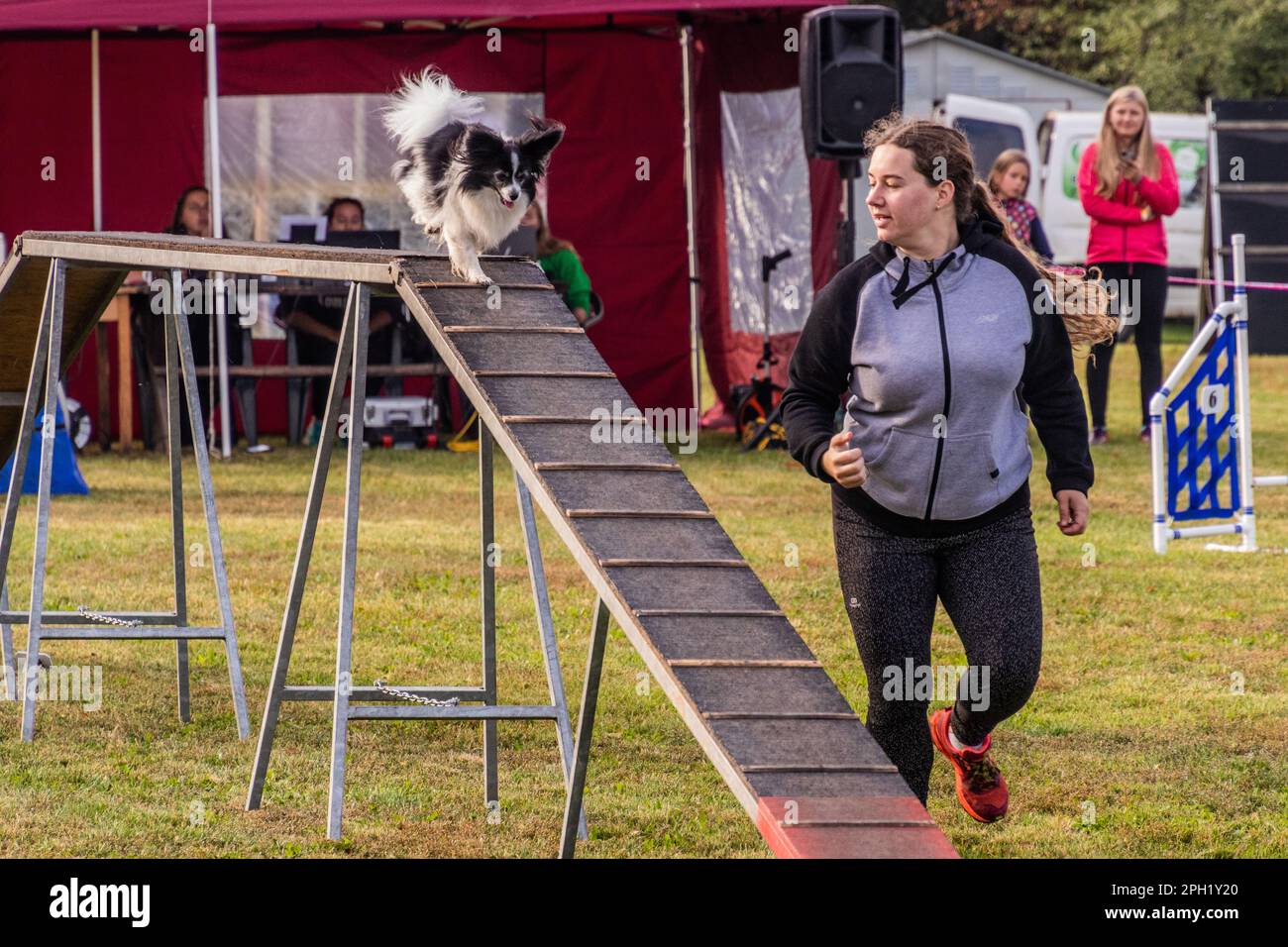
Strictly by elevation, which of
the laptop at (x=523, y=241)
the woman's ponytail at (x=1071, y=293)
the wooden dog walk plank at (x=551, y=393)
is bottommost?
the wooden dog walk plank at (x=551, y=393)

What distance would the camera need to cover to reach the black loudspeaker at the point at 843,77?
11828 millimetres

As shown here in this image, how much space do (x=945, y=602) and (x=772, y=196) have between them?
10.1m

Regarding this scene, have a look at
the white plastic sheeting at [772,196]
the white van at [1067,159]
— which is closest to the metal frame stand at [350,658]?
the white plastic sheeting at [772,196]

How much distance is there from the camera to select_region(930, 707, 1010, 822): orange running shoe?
4.69 m

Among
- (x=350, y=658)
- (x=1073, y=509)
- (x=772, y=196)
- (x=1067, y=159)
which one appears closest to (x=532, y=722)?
(x=350, y=658)

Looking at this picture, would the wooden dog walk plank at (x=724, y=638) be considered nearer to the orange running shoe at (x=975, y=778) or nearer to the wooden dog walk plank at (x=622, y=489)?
the wooden dog walk plank at (x=622, y=489)

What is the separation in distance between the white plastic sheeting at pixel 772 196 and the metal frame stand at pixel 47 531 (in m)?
8.23

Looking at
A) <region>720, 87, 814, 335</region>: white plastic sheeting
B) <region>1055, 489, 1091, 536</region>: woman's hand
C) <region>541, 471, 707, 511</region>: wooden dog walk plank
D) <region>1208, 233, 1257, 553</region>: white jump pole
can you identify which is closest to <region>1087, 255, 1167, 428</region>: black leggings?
<region>720, 87, 814, 335</region>: white plastic sheeting

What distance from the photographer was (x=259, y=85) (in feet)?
46.1

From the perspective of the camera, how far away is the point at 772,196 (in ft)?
46.5

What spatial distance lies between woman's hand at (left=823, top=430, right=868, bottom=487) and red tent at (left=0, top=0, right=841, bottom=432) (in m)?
9.82

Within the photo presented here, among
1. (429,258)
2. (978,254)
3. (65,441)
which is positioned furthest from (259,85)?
(978,254)

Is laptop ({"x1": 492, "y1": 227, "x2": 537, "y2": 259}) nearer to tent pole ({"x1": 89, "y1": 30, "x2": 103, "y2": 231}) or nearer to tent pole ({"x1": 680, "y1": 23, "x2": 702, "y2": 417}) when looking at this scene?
tent pole ({"x1": 680, "y1": 23, "x2": 702, "y2": 417})

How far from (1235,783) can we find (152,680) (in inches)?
140
